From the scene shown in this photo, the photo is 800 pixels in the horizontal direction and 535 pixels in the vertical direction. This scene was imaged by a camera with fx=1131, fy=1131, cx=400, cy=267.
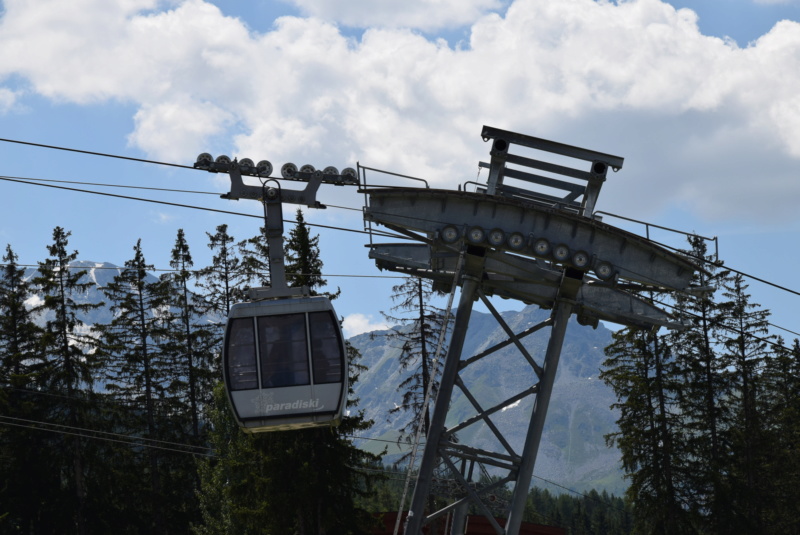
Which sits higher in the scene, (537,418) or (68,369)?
(68,369)

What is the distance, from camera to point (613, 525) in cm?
16462

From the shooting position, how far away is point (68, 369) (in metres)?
51.1

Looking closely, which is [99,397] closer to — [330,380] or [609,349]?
[609,349]

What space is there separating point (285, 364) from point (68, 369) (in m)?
33.6

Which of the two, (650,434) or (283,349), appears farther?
(650,434)

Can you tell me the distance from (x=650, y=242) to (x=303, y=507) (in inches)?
731

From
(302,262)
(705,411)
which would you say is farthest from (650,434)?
(302,262)

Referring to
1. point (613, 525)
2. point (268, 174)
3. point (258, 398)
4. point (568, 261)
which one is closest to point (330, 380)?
point (258, 398)

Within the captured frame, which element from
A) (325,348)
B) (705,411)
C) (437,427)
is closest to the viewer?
(325,348)

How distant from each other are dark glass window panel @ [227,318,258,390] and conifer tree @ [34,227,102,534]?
32.1 meters

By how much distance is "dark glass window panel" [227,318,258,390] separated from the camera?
66.2 ft

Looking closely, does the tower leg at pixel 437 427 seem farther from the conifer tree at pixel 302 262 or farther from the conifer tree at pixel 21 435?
the conifer tree at pixel 21 435

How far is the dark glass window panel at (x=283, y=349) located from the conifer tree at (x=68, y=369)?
3242cm

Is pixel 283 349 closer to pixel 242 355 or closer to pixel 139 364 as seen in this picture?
pixel 242 355
